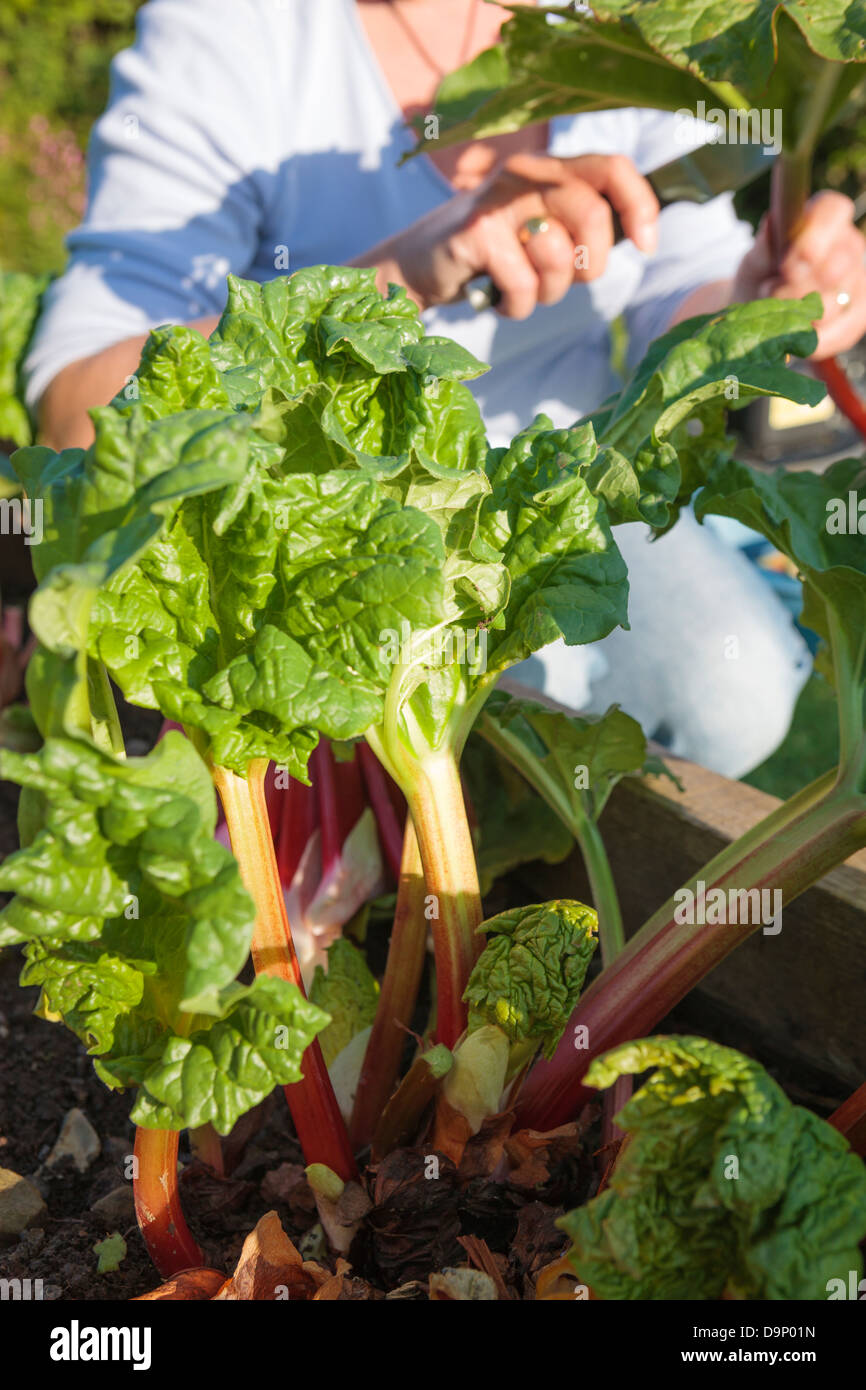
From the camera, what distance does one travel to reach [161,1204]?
101 cm

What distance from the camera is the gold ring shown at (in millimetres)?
1645

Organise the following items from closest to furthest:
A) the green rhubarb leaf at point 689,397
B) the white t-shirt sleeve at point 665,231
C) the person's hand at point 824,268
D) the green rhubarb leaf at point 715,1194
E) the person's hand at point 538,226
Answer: the green rhubarb leaf at point 715,1194 → the green rhubarb leaf at point 689,397 → the person's hand at point 538,226 → the person's hand at point 824,268 → the white t-shirt sleeve at point 665,231

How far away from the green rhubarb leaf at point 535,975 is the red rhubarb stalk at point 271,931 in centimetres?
17

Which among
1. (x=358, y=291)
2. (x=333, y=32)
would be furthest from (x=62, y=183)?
(x=358, y=291)

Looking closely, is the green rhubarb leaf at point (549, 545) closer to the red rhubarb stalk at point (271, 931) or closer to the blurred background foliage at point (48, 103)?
the red rhubarb stalk at point (271, 931)

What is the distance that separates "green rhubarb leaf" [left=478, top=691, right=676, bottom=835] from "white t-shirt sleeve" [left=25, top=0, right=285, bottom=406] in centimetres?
122

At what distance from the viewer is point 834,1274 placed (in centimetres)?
74

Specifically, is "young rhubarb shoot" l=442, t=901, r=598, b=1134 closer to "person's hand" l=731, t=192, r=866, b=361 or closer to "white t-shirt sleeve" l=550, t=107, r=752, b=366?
"person's hand" l=731, t=192, r=866, b=361

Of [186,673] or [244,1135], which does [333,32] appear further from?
[244,1135]

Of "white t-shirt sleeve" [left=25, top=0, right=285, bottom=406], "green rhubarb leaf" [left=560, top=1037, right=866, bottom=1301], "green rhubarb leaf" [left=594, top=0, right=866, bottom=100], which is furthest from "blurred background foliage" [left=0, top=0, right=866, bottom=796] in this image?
"green rhubarb leaf" [left=560, top=1037, right=866, bottom=1301]

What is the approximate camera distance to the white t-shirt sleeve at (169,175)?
2105mm

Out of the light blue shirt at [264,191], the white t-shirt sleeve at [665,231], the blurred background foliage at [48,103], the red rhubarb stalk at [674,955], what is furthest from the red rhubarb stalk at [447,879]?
the blurred background foliage at [48,103]

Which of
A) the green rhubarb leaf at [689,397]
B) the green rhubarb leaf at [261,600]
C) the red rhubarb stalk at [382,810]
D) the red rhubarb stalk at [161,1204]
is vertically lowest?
the red rhubarb stalk at [161,1204]

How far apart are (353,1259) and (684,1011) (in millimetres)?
646
